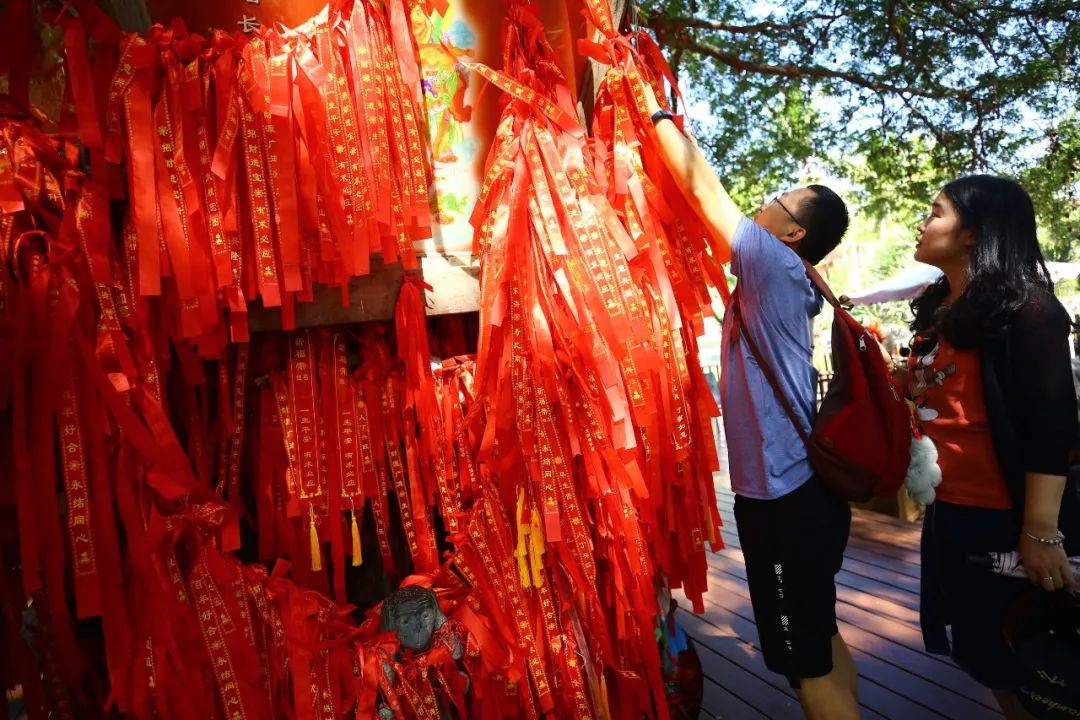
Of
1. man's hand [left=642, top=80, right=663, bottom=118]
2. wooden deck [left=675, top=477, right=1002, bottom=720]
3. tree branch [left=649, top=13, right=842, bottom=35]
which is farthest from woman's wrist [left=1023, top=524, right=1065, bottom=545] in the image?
tree branch [left=649, top=13, right=842, bottom=35]

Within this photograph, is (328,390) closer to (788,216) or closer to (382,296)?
(382,296)

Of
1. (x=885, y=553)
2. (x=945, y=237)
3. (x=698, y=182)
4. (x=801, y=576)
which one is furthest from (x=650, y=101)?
(x=885, y=553)

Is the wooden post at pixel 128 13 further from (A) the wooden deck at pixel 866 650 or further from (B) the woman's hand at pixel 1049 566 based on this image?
(A) the wooden deck at pixel 866 650

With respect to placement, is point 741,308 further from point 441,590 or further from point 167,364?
point 167,364

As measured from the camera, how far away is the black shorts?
1429mm

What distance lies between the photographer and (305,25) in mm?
1524

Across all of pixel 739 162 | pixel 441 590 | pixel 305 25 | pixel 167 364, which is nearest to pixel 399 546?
pixel 441 590

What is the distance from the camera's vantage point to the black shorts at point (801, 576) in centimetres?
143

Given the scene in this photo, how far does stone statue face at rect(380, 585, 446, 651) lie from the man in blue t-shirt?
2.54 ft

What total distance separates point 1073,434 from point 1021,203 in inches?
21.0

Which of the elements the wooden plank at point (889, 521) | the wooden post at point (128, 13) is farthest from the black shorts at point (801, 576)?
the wooden plank at point (889, 521)

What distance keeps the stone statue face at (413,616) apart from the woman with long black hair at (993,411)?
4.17 feet

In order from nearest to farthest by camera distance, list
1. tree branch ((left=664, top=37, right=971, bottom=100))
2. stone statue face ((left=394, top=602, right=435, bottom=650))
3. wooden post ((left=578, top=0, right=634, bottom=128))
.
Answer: stone statue face ((left=394, top=602, right=435, bottom=650)) → wooden post ((left=578, top=0, right=634, bottom=128)) → tree branch ((left=664, top=37, right=971, bottom=100))

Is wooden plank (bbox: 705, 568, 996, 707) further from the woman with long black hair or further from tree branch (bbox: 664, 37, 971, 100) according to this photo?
tree branch (bbox: 664, 37, 971, 100)
